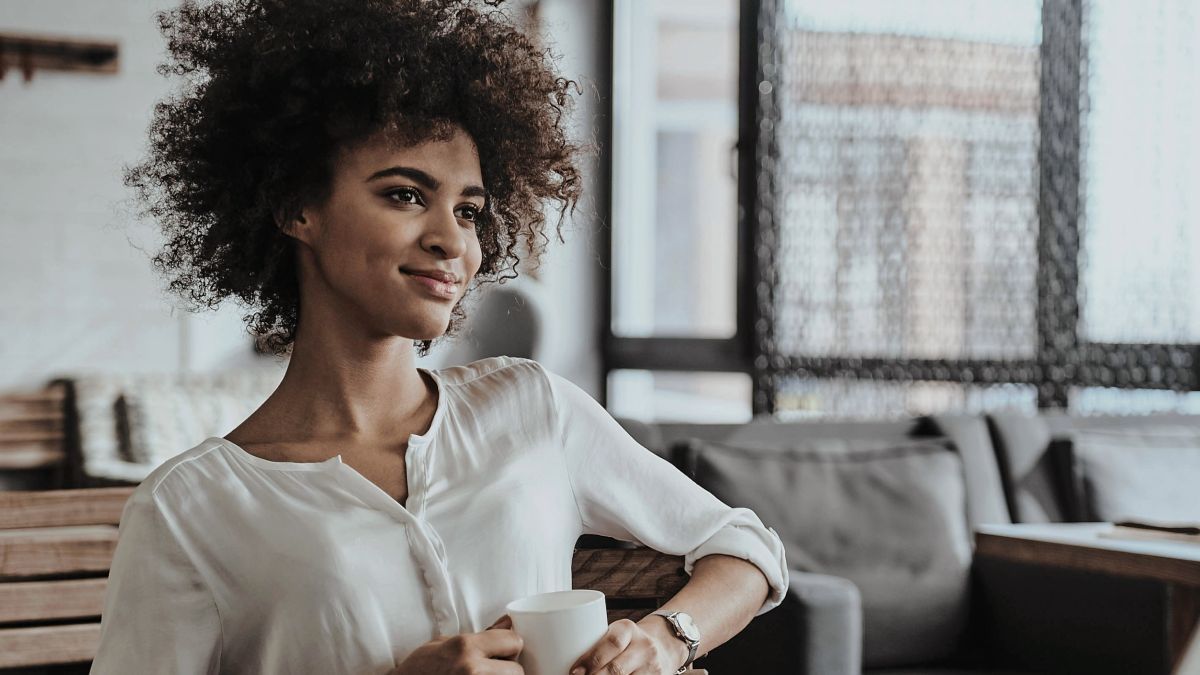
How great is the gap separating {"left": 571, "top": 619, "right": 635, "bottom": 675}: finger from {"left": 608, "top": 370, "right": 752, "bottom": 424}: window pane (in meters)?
3.50

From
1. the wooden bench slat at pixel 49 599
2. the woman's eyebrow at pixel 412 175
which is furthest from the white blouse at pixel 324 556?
the wooden bench slat at pixel 49 599

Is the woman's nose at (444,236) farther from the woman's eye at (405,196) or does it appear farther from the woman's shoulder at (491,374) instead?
the woman's shoulder at (491,374)

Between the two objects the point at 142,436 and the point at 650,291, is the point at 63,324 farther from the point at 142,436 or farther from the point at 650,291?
the point at 650,291

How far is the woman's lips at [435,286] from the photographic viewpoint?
107 centimetres

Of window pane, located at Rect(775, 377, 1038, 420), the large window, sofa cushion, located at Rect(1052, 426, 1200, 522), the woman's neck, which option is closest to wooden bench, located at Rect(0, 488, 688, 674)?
the woman's neck

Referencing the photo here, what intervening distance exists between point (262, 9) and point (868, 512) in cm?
179

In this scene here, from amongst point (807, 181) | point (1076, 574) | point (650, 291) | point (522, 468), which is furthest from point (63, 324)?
point (522, 468)

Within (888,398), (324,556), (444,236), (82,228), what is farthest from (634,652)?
(82,228)

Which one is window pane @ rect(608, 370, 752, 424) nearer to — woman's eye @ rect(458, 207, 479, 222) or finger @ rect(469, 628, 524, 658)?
woman's eye @ rect(458, 207, 479, 222)

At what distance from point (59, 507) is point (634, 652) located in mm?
1150

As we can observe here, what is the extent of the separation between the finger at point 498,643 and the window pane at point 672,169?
3.65m

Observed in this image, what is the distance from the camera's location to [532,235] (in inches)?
52.5

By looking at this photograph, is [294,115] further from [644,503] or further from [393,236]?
[644,503]

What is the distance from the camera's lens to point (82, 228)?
421cm
